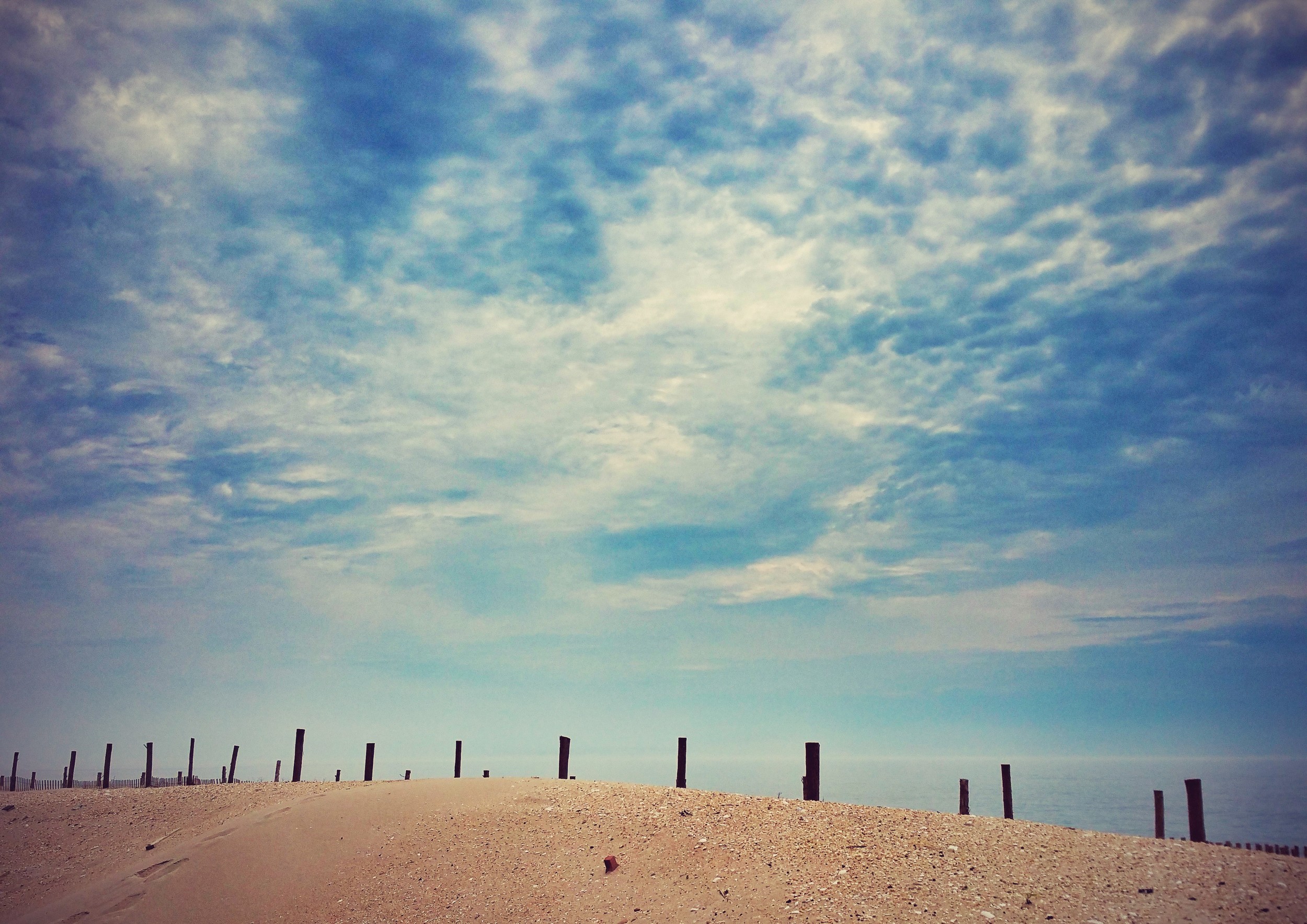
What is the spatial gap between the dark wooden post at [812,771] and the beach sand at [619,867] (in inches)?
143

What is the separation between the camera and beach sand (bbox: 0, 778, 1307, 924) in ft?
53.2

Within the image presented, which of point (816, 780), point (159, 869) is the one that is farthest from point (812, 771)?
point (159, 869)

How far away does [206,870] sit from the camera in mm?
21250

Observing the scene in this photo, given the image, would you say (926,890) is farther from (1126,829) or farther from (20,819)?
(1126,829)

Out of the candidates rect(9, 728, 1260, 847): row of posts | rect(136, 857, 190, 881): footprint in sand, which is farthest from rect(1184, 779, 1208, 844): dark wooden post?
rect(136, 857, 190, 881): footprint in sand

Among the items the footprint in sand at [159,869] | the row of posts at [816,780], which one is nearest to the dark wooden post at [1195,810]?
the row of posts at [816,780]

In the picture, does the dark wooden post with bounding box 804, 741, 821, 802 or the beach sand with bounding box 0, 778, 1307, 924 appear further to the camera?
the dark wooden post with bounding box 804, 741, 821, 802

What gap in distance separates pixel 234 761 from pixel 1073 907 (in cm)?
5544

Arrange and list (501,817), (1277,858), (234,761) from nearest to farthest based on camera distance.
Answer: (1277,858), (501,817), (234,761)

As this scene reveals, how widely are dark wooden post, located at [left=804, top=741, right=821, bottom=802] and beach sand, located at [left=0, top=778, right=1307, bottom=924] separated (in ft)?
11.9

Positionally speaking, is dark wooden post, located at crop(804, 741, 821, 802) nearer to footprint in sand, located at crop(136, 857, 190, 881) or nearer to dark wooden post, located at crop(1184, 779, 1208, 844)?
dark wooden post, located at crop(1184, 779, 1208, 844)

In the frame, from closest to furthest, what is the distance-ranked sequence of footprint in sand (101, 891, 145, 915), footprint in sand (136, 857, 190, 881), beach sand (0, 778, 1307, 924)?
1. beach sand (0, 778, 1307, 924)
2. footprint in sand (101, 891, 145, 915)
3. footprint in sand (136, 857, 190, 881)

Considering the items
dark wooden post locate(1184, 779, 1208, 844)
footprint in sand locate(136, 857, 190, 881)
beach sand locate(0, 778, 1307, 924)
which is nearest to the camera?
beach sand locate(0, 778, 1307, 924)

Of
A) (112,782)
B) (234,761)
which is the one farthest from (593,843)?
(112,782)
